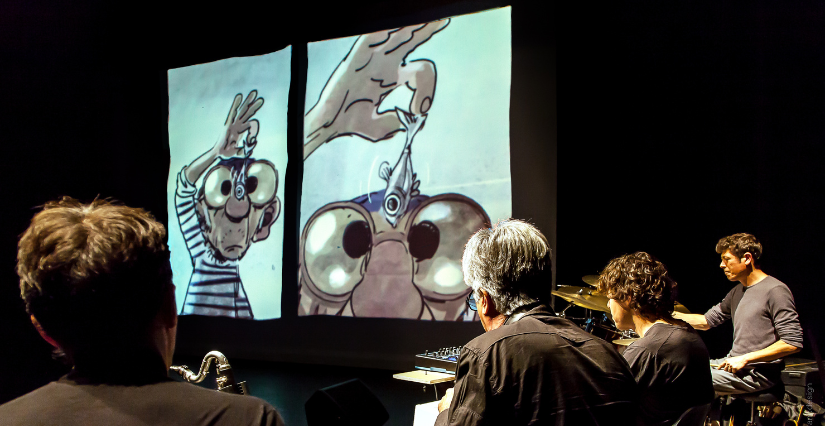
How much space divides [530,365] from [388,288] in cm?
338

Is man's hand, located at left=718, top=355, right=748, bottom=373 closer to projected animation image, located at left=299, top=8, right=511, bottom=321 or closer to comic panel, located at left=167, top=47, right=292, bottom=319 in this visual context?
projected animation image, located at left=299, top=8, right=511, bottom=321

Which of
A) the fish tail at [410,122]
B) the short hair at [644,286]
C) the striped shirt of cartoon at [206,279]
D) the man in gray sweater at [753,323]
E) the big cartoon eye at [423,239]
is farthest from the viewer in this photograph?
the striped shirt of cartoon at [206,279]

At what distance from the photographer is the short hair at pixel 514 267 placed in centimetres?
133

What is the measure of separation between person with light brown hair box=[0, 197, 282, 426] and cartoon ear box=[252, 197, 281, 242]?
4.35 meters

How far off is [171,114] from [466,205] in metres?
3.52

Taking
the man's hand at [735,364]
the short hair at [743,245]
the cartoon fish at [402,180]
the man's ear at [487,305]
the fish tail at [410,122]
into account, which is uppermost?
the fish tail at [410,122]

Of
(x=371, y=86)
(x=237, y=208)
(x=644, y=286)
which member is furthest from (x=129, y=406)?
(x=237, y=208)

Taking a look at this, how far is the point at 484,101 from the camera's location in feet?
13.9

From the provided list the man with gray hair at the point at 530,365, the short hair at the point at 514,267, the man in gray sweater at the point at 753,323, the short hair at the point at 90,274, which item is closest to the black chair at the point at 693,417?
the man with gray hair at the point at 530,365

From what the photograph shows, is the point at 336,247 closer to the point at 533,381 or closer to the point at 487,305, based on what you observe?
the point at 487,305

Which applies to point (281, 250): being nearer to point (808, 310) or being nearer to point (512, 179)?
point (512, 179)

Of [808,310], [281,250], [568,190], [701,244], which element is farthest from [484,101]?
[808,310]

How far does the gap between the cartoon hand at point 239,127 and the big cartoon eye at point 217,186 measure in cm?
16

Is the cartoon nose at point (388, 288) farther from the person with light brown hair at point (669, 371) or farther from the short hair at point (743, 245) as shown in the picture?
the person with light brown hair at point (669, 371)
